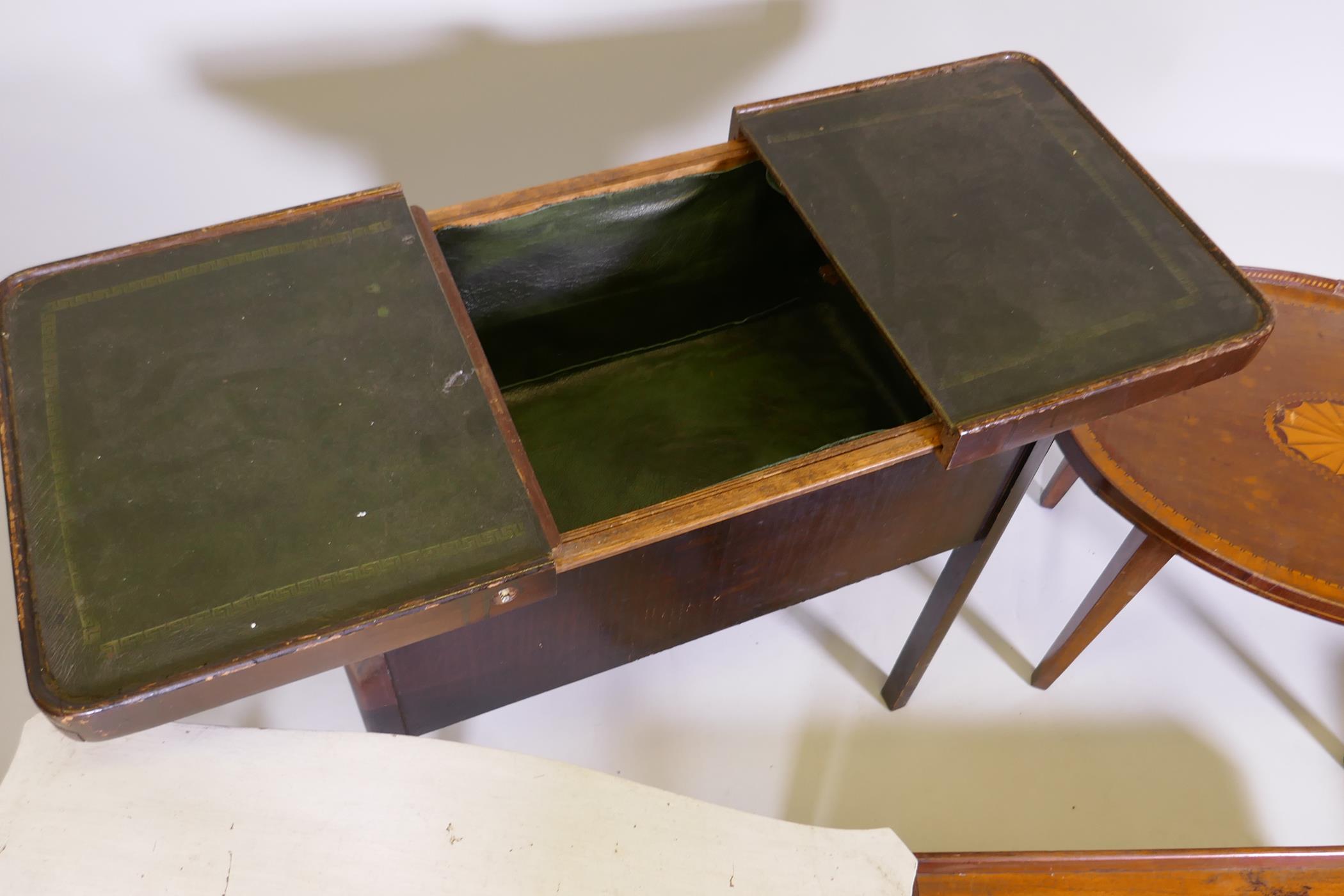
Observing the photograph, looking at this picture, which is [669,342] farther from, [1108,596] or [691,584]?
[1108,596]

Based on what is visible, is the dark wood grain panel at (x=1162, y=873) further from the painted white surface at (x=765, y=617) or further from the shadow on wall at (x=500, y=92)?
the shadow on wall at (x=500, y=92)

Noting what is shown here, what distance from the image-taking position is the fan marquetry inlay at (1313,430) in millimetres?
1593

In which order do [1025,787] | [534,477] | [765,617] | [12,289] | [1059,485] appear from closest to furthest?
1. [534,477]
2. [12,289]
3. [1025,787]
4. [765,617]
5. [1059,485]

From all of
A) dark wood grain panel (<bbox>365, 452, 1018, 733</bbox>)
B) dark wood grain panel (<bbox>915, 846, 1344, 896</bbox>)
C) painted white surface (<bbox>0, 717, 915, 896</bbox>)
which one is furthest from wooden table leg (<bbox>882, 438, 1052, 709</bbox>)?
painted white surface (<bbox>0, 717, 915, 896</bbox>)

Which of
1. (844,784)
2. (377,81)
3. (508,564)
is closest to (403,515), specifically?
(508,564)

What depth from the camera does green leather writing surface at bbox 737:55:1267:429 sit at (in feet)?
3.60

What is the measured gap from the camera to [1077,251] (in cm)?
120

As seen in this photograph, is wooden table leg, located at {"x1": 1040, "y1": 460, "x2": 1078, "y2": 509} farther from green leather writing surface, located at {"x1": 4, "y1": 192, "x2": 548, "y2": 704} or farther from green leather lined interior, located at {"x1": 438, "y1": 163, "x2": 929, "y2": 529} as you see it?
green leather writing surface, located at {"x1": 4, "y1": 192, "x2": 548, "y2": 704}

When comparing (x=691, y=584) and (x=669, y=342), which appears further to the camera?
(x=669, y=342)

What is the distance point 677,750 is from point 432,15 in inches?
52.4

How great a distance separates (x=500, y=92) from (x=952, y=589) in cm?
123

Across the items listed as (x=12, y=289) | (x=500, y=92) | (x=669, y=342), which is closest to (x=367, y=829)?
(x=12, y=289)

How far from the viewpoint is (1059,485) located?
6.58ft

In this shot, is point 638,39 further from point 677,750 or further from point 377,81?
point 677,750
